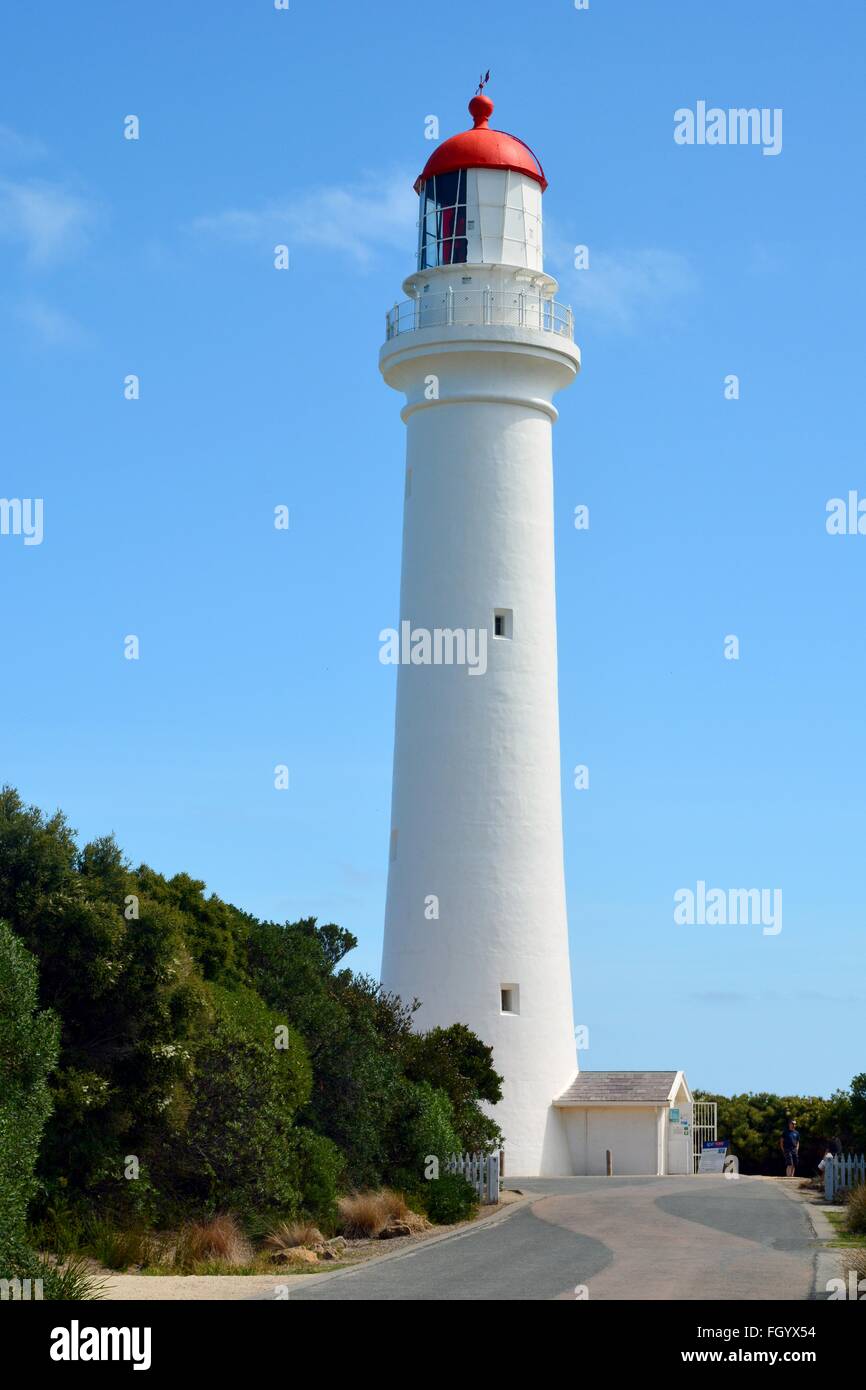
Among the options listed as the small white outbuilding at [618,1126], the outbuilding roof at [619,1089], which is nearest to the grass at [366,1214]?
the outbuilding roof at [619,1089]

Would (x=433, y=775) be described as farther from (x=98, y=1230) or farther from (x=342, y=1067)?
(x=98, y=1230)

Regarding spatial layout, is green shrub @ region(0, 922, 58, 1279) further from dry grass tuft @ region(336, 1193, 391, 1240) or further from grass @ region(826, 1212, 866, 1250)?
grass @ region(826, 1212, 866, 1250)

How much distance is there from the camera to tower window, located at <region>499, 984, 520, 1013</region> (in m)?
37.3

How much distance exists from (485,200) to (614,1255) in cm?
2428

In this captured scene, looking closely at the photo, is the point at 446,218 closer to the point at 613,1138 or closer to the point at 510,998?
the point at 510,998

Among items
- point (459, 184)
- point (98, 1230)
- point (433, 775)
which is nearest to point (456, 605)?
point (433, 775)

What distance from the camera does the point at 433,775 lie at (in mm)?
37688

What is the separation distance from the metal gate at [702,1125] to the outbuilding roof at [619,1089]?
3555mm

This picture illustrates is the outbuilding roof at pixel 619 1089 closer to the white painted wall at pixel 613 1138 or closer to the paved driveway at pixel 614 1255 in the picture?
the white painted wall at pixel 613 1138

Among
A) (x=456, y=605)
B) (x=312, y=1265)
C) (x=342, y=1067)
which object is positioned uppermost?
(x=456, y=605)

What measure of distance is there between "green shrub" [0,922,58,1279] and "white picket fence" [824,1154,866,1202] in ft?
56.9

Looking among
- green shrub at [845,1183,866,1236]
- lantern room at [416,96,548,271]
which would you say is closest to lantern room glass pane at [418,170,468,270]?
lantern room at [416,96,548,271]

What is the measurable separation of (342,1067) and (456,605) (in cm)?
1267

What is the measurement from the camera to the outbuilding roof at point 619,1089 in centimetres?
3800
